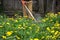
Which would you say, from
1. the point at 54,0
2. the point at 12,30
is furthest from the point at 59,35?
the point at 54,0

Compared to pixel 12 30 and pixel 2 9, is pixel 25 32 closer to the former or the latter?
pixel 12 30

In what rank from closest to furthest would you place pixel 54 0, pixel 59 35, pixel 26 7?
pixel 59 35 < pixel 26 7 < pixel 54 0

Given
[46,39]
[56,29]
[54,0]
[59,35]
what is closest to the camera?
[46,39]

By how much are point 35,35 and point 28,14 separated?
2.53m

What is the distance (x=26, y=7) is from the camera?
7242mm

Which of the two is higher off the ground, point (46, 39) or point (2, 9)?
point (46, 39)

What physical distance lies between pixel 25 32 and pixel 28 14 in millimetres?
2395

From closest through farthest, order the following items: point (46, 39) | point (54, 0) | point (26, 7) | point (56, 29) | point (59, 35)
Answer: point (46, 39)
point (59, 35)
point (56, 29)
point (26, 7)
point (54, 0)

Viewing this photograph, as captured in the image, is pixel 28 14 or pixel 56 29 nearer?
pixel 56 29

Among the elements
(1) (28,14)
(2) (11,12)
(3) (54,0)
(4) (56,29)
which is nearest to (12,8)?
(2) (11,12)

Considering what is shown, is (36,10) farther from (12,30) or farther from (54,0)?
(12,30)

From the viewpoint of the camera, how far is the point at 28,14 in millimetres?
7586

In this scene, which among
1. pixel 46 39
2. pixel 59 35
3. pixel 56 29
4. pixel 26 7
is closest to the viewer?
pixel 46 39

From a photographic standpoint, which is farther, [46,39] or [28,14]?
[28,14]
